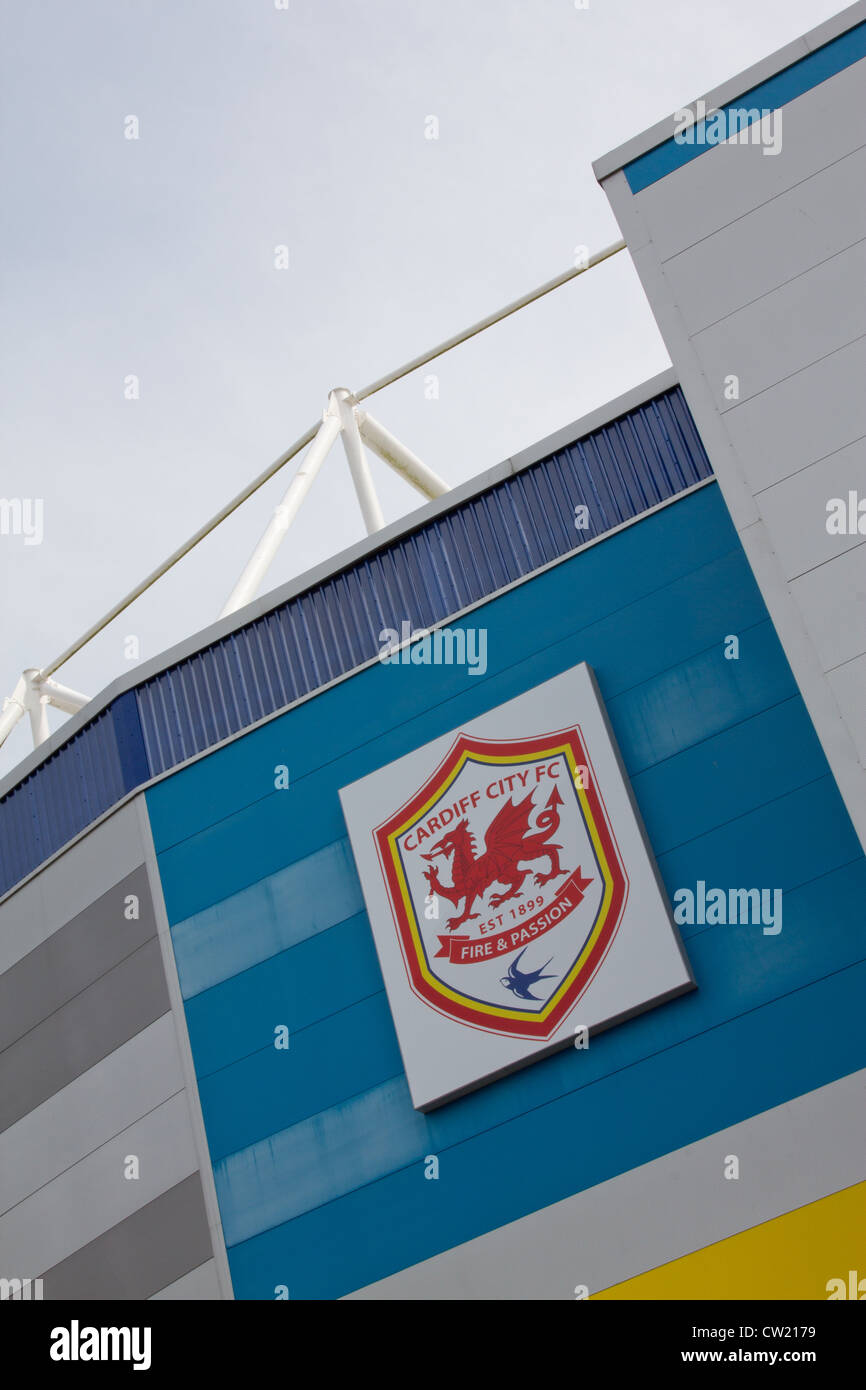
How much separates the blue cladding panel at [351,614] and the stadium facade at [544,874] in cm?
5

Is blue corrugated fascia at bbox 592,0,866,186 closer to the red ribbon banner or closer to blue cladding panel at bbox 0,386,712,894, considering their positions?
blue cladding panel at bbox 0,386,712,894

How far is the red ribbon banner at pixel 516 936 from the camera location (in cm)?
1392

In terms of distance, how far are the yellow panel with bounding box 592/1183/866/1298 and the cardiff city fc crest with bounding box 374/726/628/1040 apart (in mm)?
2371

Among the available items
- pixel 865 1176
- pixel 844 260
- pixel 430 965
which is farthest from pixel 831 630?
pixel 430 965

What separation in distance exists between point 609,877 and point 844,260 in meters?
5.77

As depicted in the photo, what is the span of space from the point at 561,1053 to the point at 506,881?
1.73 metres

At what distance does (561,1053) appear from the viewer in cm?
1359

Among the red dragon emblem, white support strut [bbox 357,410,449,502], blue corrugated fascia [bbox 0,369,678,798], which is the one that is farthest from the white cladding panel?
white support strut [bbox 357,410,449,502]

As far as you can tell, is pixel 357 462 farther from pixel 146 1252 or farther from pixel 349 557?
pixel 146 1252

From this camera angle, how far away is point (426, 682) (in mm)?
15766

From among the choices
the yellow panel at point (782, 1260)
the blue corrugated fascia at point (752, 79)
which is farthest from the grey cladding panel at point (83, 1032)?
the blue corrugated fascia at point (752, 79)

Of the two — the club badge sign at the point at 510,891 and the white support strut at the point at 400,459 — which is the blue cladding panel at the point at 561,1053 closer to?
the club badge sign at the point at 510,891

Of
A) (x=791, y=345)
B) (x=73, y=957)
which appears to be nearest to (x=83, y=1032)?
(x=73, y=957)
